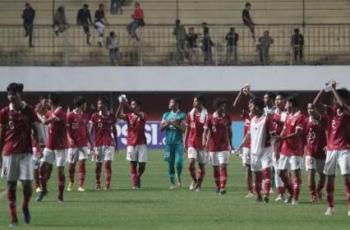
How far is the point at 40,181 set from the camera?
2709 cm

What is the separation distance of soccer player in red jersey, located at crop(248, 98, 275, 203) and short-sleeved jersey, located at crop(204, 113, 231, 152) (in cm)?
282

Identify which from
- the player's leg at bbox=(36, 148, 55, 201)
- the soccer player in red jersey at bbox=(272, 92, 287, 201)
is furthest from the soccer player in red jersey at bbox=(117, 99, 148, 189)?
the soccer player in red jersey at bbox=(272, 92, 287, 201)

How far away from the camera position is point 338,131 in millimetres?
22594

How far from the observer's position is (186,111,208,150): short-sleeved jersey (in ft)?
103

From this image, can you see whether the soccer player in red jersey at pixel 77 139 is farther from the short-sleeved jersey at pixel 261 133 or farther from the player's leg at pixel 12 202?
the player's leg at pixel 12 202

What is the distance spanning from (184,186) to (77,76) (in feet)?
76.3

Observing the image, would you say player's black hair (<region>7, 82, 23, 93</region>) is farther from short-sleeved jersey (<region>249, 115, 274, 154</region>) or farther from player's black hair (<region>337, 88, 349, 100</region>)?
short-sleeved jersey (<region>249, 115, 274, 154</region>)

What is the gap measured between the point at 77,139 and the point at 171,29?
90.9 ft

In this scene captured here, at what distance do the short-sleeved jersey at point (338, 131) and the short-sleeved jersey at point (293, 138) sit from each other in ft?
10.5

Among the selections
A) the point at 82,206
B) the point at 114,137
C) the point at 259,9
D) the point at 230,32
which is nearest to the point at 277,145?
the point at 82,206

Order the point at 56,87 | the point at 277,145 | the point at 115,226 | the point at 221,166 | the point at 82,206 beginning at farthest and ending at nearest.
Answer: the point at 56,87 → the point at 221,166 → the point at 277,145 → the point at 82,206 → the point at 115,226

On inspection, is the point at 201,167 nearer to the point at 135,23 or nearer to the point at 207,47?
the point at 207,47

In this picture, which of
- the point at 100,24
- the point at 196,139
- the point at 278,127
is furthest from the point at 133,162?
the point at 100,24

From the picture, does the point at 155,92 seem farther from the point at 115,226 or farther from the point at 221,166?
the point at 115,226
